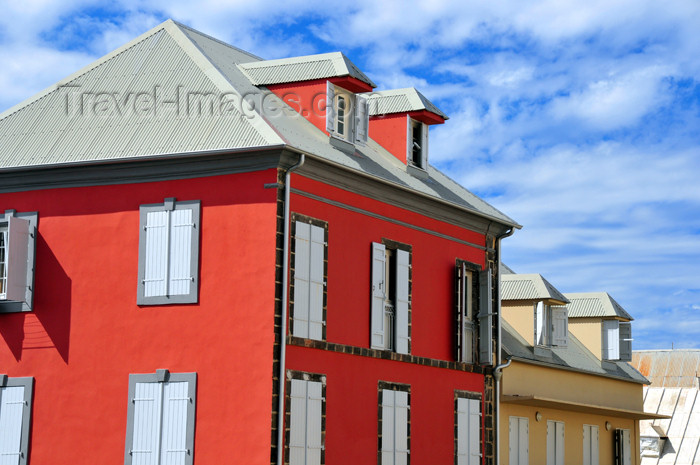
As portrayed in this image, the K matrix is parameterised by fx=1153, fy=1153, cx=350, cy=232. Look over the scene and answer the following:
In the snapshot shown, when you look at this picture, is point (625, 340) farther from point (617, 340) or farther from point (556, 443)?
point (556, 443)

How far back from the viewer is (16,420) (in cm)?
2231

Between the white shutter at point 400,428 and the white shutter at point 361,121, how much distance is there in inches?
227

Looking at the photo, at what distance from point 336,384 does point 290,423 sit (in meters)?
1.83

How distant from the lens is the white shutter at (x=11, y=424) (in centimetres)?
2220

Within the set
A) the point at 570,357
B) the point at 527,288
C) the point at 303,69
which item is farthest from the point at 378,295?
the point at 570,357

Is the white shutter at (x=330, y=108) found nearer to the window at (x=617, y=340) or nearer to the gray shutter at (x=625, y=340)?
the window at (x=617, y=340)

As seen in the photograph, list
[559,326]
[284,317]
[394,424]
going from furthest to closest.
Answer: [559,326] → [394,424] → [284,317]

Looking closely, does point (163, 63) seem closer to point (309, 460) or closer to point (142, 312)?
point (142, 312)

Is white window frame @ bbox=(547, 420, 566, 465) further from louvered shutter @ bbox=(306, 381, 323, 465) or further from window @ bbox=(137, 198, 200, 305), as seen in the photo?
window @ bbox=(137, 198, 200, 305)

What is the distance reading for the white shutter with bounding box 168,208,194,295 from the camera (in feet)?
70.5

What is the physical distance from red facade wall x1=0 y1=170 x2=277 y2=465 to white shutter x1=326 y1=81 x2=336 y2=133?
3304mm

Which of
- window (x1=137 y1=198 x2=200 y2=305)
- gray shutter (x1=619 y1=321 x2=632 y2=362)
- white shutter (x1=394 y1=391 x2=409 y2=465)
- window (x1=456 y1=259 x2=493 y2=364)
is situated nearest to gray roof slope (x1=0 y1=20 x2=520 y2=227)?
window (x1=137 y1=198 x2=200 y2=305)

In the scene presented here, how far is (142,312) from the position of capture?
71.1ft

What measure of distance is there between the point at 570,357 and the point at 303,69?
13918mm
